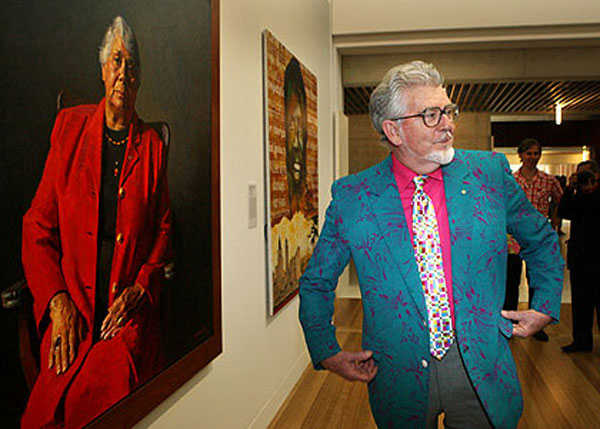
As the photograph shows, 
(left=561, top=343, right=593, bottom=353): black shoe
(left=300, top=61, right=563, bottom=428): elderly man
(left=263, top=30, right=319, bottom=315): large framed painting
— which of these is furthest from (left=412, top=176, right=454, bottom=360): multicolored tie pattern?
(left=561, top=343, right=593, bottom=353): black shoe

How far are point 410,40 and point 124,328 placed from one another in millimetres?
5229

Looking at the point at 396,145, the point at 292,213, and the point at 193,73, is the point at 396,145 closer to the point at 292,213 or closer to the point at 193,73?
the point at 193,73

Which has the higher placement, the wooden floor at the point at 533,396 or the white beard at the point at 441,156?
the white beard at the point at 441,156

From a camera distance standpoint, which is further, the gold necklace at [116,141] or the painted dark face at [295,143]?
the painted dark face at [295,143]

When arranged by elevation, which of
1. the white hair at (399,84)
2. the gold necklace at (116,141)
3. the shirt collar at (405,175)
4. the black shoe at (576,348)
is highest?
the white hair at (399,84)

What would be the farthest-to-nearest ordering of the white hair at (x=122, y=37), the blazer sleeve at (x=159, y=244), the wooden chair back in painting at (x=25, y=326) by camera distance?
1. the blazer sleeve at (x=159, y=244)
2. the white hair at (x=122, y=37)
3. the wooden chair back in painting at (x=25, y=326)

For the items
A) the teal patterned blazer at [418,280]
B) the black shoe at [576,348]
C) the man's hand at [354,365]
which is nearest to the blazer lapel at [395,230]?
the teal patterned blazer at [418,280]

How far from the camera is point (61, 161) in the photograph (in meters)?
1.53

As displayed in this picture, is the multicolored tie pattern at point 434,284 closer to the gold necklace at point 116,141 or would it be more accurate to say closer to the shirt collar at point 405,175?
the shirt collar at point 405,175

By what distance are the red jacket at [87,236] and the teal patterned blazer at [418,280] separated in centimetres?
56

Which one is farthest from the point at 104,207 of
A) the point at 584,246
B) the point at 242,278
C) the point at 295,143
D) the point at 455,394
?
the point at 584,246

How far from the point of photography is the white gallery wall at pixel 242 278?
266 cm

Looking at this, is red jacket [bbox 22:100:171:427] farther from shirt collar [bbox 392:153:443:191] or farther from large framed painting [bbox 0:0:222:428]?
shirt collar [bbox 392:153:443:191]

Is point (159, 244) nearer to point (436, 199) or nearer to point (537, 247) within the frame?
point (436, 199)
